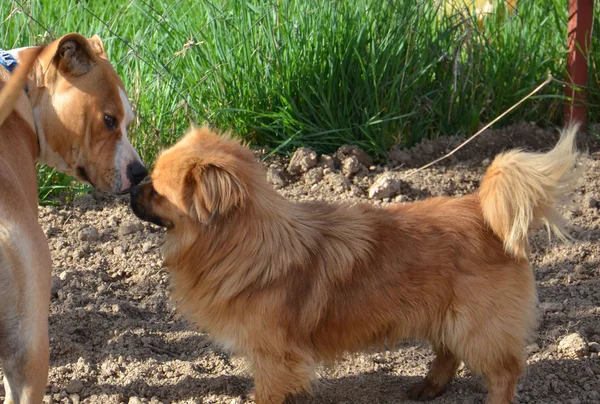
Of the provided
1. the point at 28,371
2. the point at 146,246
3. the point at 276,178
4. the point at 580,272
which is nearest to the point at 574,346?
the point at 580,272

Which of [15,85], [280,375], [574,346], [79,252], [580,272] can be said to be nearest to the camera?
[15,85]

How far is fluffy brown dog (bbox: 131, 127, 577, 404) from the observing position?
3.75 metres

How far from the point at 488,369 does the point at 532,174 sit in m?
0.86

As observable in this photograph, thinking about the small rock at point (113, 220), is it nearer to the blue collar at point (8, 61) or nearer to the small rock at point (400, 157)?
the blue collar at point (8, 61)

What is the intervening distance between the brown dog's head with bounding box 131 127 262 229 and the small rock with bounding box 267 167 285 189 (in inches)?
77.2

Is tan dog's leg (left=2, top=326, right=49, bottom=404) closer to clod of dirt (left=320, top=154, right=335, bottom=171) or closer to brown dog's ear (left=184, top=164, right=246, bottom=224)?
brown dog's ear (left=184, top=164, right=246, bottom=224)

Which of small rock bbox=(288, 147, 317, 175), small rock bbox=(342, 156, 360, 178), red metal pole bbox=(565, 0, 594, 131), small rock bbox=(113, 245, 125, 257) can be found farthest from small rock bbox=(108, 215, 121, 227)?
red metal pole bbox=(565, 0, 594, 131)

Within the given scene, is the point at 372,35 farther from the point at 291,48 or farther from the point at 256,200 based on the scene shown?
the point at 256,200

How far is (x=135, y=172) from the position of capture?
441 cm

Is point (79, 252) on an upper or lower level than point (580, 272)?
lower

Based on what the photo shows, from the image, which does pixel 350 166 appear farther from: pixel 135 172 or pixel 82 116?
pixel 82 116

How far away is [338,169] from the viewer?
5984 millimetres

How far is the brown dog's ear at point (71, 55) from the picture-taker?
4188mm

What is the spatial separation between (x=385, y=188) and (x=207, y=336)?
1.66 meters
